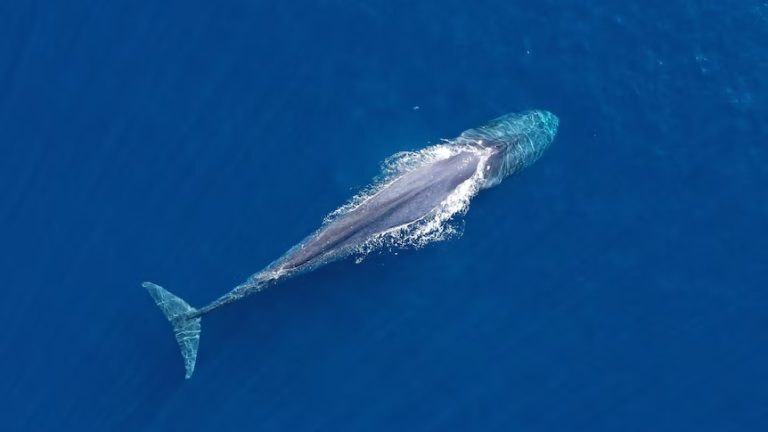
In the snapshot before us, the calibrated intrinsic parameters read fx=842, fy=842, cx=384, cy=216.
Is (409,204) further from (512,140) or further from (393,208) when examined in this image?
(512,140)

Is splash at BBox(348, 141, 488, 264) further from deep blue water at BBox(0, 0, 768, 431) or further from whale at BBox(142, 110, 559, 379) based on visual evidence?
deep blue water at BBox(0, 0, 768, 431)

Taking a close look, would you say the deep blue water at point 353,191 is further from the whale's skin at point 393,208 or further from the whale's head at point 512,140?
the whale's skin at point 393,208

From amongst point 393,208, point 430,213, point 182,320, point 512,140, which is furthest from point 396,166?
point 182,320

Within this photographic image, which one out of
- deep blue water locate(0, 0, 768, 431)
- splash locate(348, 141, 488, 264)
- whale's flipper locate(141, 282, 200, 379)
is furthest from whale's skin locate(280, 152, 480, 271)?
whale's flipper locate(141, 282, 200, 379)

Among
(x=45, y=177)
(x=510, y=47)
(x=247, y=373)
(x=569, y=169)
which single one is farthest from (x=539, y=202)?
(x=45, y=177)

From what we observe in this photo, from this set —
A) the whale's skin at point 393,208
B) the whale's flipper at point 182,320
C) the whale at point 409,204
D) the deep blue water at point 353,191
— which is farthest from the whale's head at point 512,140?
the whale's flipper at point 182,320

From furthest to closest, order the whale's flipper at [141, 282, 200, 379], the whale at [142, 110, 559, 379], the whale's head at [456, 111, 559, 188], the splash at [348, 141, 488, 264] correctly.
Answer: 1. the whale's head at [456, 111, 559, 188]
2. the splash at [348, 141, 488, 264]
3. the whale at [142, 110, 559, 379]
4. the whale's flipper at [141, 282, 200, 379]

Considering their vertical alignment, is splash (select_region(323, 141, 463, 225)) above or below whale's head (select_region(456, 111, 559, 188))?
above

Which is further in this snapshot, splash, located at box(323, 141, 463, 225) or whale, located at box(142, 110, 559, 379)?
splash, located at box(323, 141, 463, 225)
